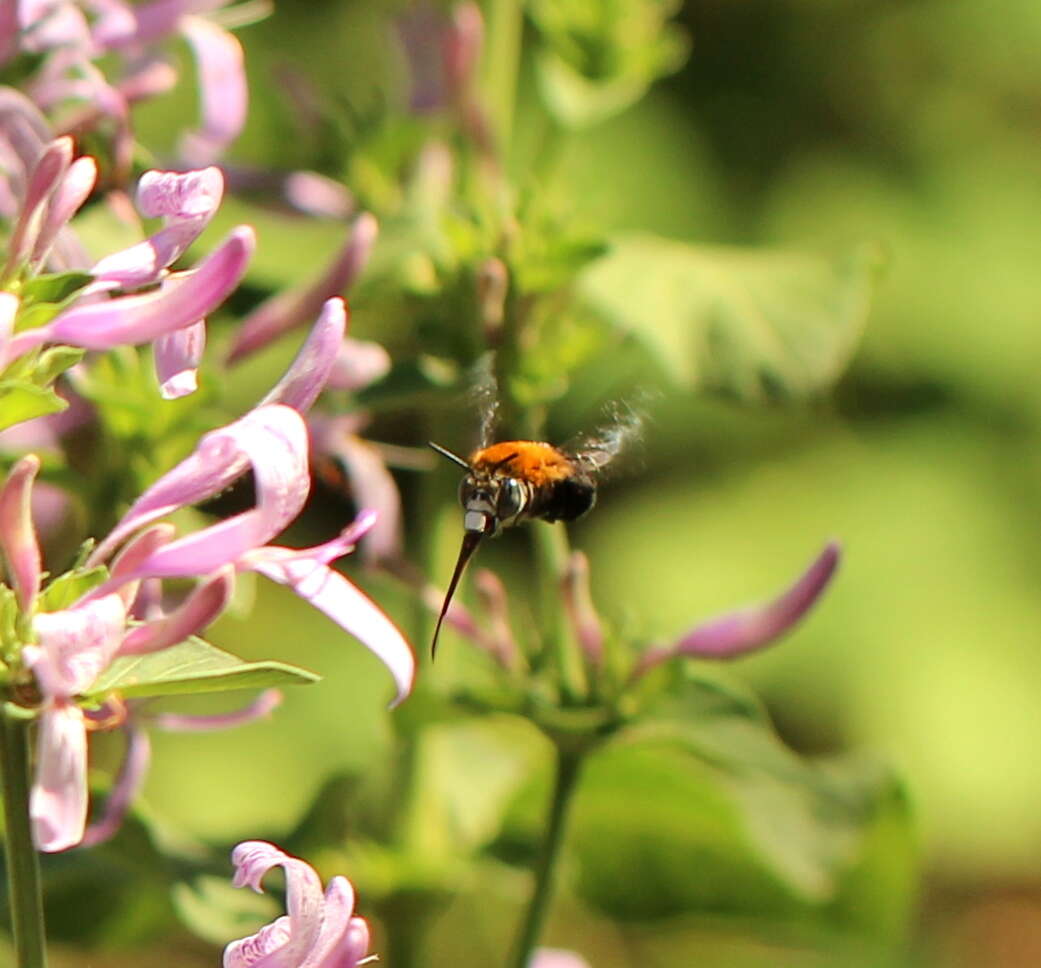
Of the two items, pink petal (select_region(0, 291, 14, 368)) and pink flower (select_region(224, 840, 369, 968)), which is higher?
pink petal (select_region(0, 291, 14, 368))

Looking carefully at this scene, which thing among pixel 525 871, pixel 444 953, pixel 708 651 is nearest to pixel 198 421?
pixel 708 651

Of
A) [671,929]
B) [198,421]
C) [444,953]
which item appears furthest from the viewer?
[444,953]

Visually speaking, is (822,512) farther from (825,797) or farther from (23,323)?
(23,323)

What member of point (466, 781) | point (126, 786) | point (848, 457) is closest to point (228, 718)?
point (126, 786)

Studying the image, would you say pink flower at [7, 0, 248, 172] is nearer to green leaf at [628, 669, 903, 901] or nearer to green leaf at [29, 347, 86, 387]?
green leaf at [29, 347, 86, 387]

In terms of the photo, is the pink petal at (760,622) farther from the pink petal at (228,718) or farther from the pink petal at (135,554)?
the pink petal at (135,554)

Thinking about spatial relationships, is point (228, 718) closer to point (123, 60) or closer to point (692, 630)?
point (692, 630)

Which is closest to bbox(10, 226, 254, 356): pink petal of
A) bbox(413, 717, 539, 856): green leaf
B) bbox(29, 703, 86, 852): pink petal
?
bbox(29, 703, 86, 852): pink petal
